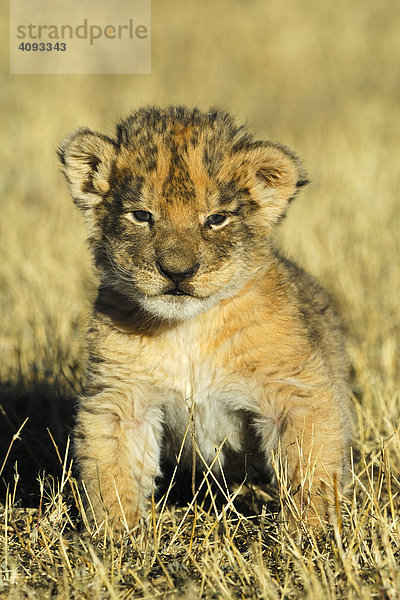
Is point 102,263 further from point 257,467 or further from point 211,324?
point 257,467

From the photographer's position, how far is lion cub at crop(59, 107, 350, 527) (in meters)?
4.10

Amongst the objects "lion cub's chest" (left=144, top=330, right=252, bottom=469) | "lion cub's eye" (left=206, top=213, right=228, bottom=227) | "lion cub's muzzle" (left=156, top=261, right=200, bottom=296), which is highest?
"lion cub's eye" (left=206, top=213, right=228, bottom=227)

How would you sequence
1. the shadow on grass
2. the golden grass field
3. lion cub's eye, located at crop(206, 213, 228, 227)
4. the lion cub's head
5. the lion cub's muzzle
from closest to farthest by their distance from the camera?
the golden grass field → the lion cub's muzzle → the lion cub's head → lion cub's eye, located at crop(206, 213, 228, 227) → the shadow on grass

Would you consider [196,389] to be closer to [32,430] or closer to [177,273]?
[177,273]

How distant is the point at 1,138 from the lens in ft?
38.0

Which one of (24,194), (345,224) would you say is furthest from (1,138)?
(345,224)

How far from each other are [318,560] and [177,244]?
5.34ft

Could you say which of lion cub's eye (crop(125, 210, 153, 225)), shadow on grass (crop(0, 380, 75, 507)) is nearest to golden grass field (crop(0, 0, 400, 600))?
shadow on grass (crop(0, 380, 75, 507))

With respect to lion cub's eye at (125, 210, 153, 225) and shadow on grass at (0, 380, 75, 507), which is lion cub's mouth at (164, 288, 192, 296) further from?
shadow on grass at (0, 380, 75, 507)

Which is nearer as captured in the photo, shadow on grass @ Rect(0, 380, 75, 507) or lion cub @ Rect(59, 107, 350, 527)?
lion cub @ Rect(59, 107, 350, 527)

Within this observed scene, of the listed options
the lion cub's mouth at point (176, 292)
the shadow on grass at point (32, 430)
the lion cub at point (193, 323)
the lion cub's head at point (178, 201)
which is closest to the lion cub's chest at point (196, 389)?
the lion cub at point (193, 323)

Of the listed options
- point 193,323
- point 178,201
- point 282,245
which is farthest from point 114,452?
point 282,245

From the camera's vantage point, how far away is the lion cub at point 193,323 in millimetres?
4098

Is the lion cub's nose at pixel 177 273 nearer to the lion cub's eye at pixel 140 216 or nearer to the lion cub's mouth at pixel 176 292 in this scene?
the lion cub's mouth at pixel 176 292
